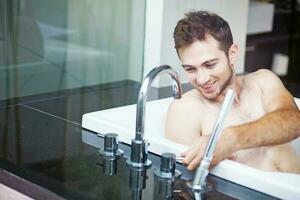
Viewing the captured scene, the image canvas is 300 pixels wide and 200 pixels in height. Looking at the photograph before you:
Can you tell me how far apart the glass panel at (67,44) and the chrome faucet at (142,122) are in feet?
3.45

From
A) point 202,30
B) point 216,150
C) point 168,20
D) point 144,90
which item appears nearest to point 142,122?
point 144,90

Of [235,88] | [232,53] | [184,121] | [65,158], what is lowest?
[65,158]

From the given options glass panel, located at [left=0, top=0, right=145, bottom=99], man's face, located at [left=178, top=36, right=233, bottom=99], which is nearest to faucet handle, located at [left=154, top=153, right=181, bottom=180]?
man's face, located at [left=178, top=36, right=233, bottom=99]

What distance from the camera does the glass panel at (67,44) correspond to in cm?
273

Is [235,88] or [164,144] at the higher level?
[235,88]

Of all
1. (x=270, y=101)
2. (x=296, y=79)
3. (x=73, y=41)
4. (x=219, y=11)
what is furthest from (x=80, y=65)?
(x=296, y=79)

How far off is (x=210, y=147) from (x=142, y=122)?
0.24 m

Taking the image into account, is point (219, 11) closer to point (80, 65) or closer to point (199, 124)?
point (80, 65)

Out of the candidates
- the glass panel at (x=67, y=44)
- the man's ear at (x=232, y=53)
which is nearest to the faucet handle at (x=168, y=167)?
the man's ear at (x=232, y=53)

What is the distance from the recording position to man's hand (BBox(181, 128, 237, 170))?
1.78 metres

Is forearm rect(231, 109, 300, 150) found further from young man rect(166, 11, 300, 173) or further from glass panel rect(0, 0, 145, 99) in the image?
glass panel rect(0, 0, 145, 99)

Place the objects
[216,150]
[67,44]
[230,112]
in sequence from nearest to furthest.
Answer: [216,150]
[230,112]
[67,44]

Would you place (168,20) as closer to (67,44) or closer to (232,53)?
(67,44)

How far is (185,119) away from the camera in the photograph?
1.92 m
